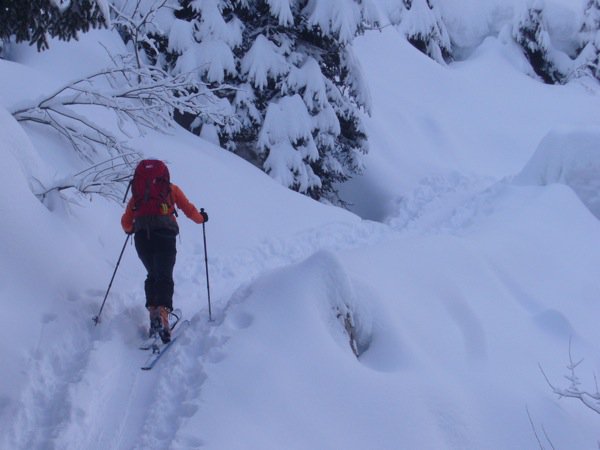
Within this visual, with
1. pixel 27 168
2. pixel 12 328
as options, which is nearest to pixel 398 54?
pixel 27 168

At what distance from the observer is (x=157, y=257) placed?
21.1 ft

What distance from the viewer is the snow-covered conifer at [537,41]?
2964cm

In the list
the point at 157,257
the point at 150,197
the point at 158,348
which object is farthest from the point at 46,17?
the point at 158,348

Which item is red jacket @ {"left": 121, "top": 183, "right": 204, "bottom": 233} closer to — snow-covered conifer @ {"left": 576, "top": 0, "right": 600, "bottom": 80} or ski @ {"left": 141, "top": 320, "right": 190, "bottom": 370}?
ski @ {"left": 141, "top": 320, "right": 190, "bottom": 370}

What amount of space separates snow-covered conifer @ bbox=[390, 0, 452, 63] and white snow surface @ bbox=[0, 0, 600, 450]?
49.9 ft

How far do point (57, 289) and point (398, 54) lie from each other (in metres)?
20.9

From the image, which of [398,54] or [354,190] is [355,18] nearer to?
[354,190]

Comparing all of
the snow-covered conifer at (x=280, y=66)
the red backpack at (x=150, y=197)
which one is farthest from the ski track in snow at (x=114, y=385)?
the snow-covered conifer at (x=280, y=66)

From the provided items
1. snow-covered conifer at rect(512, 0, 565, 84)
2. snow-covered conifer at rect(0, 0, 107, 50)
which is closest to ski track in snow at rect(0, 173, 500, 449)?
snow-covered conifer at rect(0, 0, 107, 50)

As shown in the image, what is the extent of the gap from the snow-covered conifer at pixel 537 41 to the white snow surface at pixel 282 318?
17.7 metres

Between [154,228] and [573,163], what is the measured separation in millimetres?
10602

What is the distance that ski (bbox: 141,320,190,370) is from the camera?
5848mm

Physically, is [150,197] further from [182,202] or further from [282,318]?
[282,318]

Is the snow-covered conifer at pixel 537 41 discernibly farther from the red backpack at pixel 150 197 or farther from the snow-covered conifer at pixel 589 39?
the red backpack at pixel 150 197
